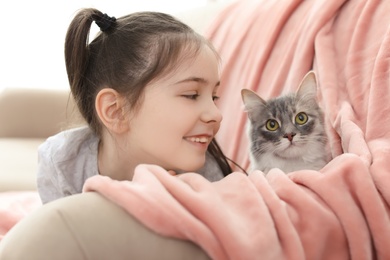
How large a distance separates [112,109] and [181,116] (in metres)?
0.17

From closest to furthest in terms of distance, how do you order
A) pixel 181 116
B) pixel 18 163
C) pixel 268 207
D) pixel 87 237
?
pixel 87 237
pixel 268 207
pixel 181 116
pixel 18 163

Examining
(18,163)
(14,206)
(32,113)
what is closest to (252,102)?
(14,206)

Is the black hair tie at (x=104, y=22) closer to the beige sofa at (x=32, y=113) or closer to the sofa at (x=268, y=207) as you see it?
the sofa at (x=268, y=207)

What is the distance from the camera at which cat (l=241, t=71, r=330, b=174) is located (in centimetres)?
112

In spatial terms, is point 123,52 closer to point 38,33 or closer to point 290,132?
point 290,132

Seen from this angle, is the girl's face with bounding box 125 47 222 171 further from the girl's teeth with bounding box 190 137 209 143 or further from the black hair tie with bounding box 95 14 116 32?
the black hair tie with bounding box 95 14 116 32

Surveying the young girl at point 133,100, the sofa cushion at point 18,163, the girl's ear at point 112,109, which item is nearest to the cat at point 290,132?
the young girl at point 133,100

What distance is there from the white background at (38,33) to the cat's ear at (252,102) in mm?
1941

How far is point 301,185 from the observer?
786mm

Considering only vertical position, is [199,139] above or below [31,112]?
above

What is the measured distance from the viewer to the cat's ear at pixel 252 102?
3.96 ft

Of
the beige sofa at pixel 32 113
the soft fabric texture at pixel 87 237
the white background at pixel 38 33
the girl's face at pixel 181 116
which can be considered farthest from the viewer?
the white background at pixel 38 33

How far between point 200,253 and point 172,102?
18.9 inches

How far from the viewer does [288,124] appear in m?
1.15
